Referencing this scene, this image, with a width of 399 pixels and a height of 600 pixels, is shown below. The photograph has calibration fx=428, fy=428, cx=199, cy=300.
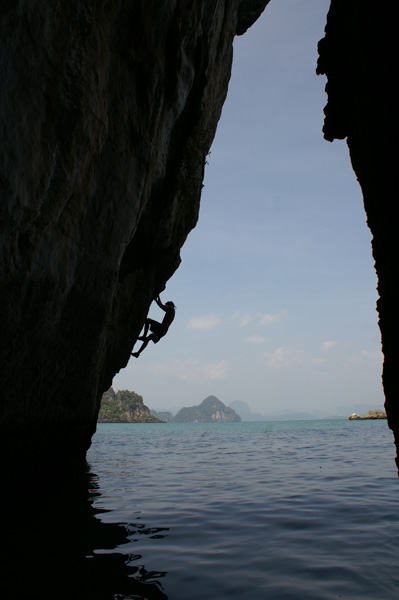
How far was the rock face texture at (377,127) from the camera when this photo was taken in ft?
10.9

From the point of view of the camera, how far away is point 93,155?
7.30 m

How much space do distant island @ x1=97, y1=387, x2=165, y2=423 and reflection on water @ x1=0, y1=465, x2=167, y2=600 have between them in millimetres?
137613

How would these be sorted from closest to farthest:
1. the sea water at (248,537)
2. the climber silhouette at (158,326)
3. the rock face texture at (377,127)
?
the rock face texture at (377,127), the sea water at (248,537), the climber silhouette at (158,326)

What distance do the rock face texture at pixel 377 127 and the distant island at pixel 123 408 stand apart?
142 meters

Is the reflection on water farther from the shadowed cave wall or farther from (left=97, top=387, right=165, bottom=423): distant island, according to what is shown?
(left=97, top=387, right=165, bottom=423): distant island

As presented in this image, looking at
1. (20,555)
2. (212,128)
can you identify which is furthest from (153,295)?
(20,555)

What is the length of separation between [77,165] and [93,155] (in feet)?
2.08

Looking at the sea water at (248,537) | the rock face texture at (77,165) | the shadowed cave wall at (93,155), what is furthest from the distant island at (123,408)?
the sea water at (248,537)

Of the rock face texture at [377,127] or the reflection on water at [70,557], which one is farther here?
the reflection on water at [70,557]

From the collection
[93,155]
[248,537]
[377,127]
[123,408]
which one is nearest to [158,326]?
[93,155]

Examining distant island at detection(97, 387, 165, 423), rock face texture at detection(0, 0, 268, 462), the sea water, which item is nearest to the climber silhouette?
rock face texture at detection(0, 0, 268, 462)

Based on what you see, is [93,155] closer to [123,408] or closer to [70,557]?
[70,557]

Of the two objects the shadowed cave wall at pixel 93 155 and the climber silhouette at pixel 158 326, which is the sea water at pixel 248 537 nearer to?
the shadowed cave wall at pixel 93 155

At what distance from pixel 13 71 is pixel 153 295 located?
1081 centimetres
